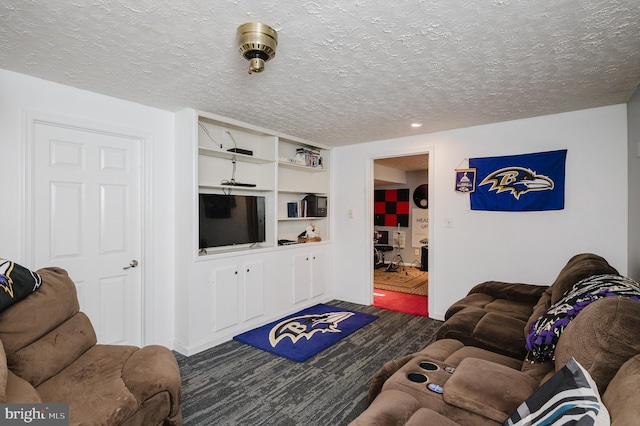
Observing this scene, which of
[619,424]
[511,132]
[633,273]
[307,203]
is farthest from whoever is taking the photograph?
[307,203]

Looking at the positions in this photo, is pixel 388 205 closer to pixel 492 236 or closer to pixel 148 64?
pixel 492 236

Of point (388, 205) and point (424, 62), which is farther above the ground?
point (424, 62)

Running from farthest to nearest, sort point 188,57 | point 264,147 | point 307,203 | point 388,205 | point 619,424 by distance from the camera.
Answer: point 388,205
point 307,203
point 264,147
point 188,57
point 619,424

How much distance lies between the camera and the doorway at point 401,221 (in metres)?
6.71

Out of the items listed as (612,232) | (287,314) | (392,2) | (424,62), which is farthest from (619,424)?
(287,314)

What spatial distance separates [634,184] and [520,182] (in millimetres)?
880

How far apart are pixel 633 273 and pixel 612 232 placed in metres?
0.47

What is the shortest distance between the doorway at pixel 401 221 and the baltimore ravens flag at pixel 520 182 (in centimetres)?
254

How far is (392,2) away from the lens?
1.49 meters

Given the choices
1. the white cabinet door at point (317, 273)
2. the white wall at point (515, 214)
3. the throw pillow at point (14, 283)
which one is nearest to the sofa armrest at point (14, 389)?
the throw pillow at point (14, 283)

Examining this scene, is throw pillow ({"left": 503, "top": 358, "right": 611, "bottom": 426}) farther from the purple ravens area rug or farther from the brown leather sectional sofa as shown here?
the purple ravens area rug

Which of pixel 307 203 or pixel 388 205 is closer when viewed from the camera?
pixel 307 203

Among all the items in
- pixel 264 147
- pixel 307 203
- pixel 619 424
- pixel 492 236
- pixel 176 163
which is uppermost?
pixel 264 147

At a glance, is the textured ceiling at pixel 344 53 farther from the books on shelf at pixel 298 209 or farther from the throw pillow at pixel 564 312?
the books on shelf at pixel 298 209
